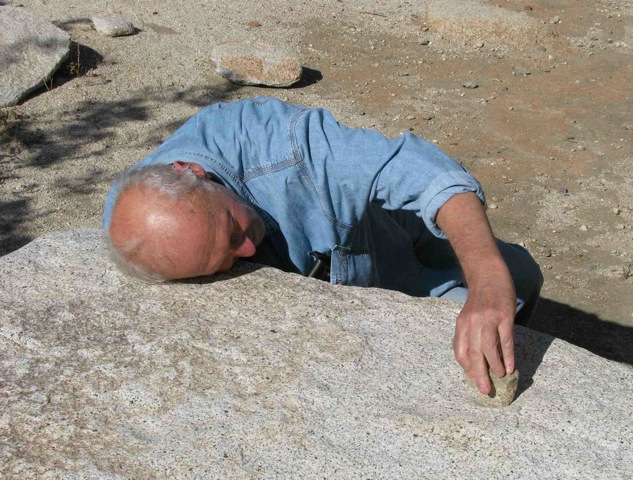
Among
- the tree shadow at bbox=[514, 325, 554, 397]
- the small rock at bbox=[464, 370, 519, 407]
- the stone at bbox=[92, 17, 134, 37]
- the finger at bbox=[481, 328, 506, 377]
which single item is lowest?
the stone at bbox=[92, 17, 134, 37]

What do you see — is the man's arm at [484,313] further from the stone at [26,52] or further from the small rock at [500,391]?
the stone at [26,52]

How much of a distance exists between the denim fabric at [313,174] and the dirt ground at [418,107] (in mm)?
1516

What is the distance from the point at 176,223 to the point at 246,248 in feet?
0.78

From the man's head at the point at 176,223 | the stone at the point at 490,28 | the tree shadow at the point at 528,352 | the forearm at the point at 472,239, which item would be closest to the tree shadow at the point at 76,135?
the stone at the point at 490,28

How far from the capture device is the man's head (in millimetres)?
1999

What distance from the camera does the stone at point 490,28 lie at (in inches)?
236

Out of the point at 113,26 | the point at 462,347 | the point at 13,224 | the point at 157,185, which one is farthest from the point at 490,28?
the point at 462,347

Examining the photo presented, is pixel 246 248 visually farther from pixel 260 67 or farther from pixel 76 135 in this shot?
pixel 260 67

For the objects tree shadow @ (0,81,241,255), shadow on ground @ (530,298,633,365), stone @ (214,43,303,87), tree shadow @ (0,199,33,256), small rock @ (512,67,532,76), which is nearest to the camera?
shadow on ground @ (530,298,633,365)

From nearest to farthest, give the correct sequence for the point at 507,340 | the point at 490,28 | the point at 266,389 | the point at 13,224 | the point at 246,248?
the point at 507,340 → the point at 266,389 → the point at 246,248 → the point at 13,224 → the point at 490,28

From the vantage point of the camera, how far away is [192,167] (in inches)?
83.5

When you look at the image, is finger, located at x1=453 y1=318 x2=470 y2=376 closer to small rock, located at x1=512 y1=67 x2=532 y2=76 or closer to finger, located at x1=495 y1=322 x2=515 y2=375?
finger, located at x1=495 y1=322 x2=515 y2=375

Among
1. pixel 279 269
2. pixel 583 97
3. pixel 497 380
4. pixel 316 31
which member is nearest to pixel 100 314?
pixel 279 269

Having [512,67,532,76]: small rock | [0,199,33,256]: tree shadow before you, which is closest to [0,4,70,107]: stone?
[0,199,33,256]: tree shadow
